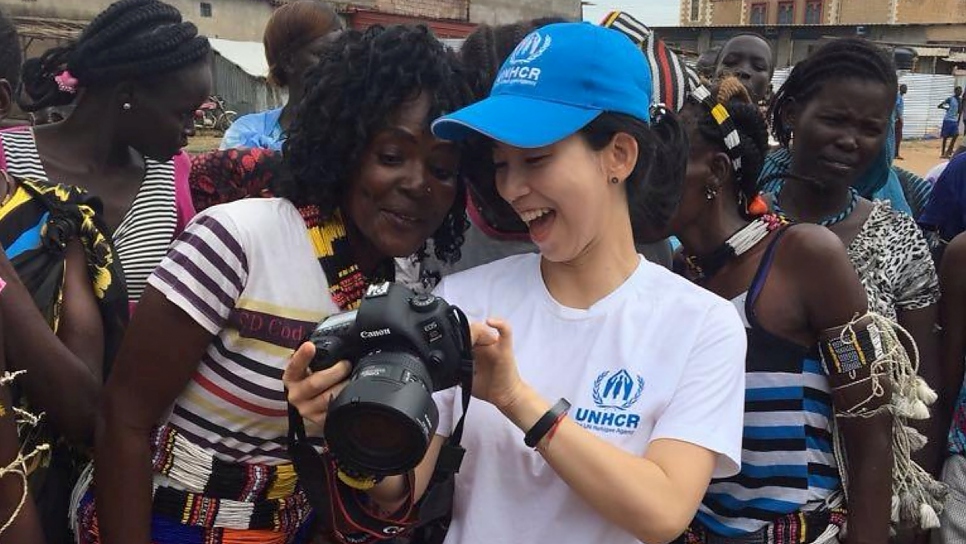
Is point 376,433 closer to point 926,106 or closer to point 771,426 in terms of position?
point 771,426

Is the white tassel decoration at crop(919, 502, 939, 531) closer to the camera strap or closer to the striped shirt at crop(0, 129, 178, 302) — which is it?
the camera strap

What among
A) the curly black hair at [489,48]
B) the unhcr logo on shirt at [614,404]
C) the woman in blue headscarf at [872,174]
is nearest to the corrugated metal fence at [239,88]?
the woman in blue headscarf at [872,174]

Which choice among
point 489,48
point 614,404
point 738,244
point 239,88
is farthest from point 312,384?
point 239,88

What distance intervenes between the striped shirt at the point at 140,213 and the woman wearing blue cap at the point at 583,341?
119cm

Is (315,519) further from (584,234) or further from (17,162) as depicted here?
(17,162)

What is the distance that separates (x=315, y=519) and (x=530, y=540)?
65cm

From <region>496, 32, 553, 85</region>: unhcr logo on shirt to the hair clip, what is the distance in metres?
1.81

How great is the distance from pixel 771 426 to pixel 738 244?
0.45m

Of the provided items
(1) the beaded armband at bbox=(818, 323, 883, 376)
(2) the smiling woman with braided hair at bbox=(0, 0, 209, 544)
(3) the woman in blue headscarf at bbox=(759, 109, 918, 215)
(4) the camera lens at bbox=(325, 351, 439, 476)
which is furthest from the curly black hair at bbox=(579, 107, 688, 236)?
(2) the smiling woman with braided hair at bbox=(0, 0, 209, 544)

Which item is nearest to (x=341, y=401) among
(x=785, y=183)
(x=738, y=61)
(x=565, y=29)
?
(x=565, y=29)

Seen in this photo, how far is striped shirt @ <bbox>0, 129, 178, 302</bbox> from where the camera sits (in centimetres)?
231

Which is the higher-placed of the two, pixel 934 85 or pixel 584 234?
pixel 584 234

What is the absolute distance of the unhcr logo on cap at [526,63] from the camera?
5.08 ft

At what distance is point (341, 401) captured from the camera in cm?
119
